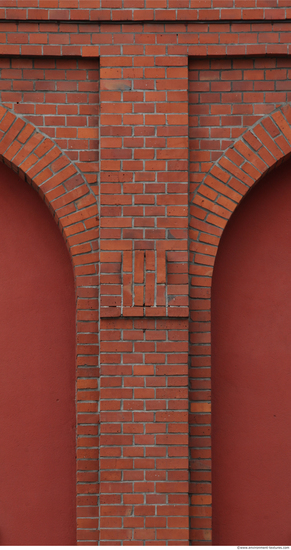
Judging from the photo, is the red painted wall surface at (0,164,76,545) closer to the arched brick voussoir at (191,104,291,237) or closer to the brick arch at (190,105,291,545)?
the brick arch at (190,105,291,545)

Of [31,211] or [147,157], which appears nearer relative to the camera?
[147,157]

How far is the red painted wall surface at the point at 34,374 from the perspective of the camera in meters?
2.89

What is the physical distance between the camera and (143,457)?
104 inches

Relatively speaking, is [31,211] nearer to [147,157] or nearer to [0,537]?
[147,157]

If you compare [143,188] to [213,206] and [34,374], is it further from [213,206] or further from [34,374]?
[34,374]

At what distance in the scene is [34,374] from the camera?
297 centimetres

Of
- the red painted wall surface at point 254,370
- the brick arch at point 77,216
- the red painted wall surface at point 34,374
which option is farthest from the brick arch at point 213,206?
the red painted wall surface at point 34,374

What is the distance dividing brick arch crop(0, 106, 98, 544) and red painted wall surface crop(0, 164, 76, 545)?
229 mm

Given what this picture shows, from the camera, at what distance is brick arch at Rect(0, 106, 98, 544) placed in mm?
2768

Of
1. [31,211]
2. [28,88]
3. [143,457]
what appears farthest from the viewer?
[31,211]

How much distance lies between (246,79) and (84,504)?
2.85m

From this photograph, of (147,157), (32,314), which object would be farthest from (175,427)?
(147,157)

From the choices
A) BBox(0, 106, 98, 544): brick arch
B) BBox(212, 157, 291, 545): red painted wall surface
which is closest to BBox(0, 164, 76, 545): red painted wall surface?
BBox(0, 106, 98, 544): brick arch

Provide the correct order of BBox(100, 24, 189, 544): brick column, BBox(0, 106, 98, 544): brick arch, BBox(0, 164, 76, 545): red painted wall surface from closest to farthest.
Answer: BBox(100, 24, 189, 544): brick column → BBox(0, 106, 98, 544): brick arch → BBox(0, 164, 76, 545): red painted wall surface
